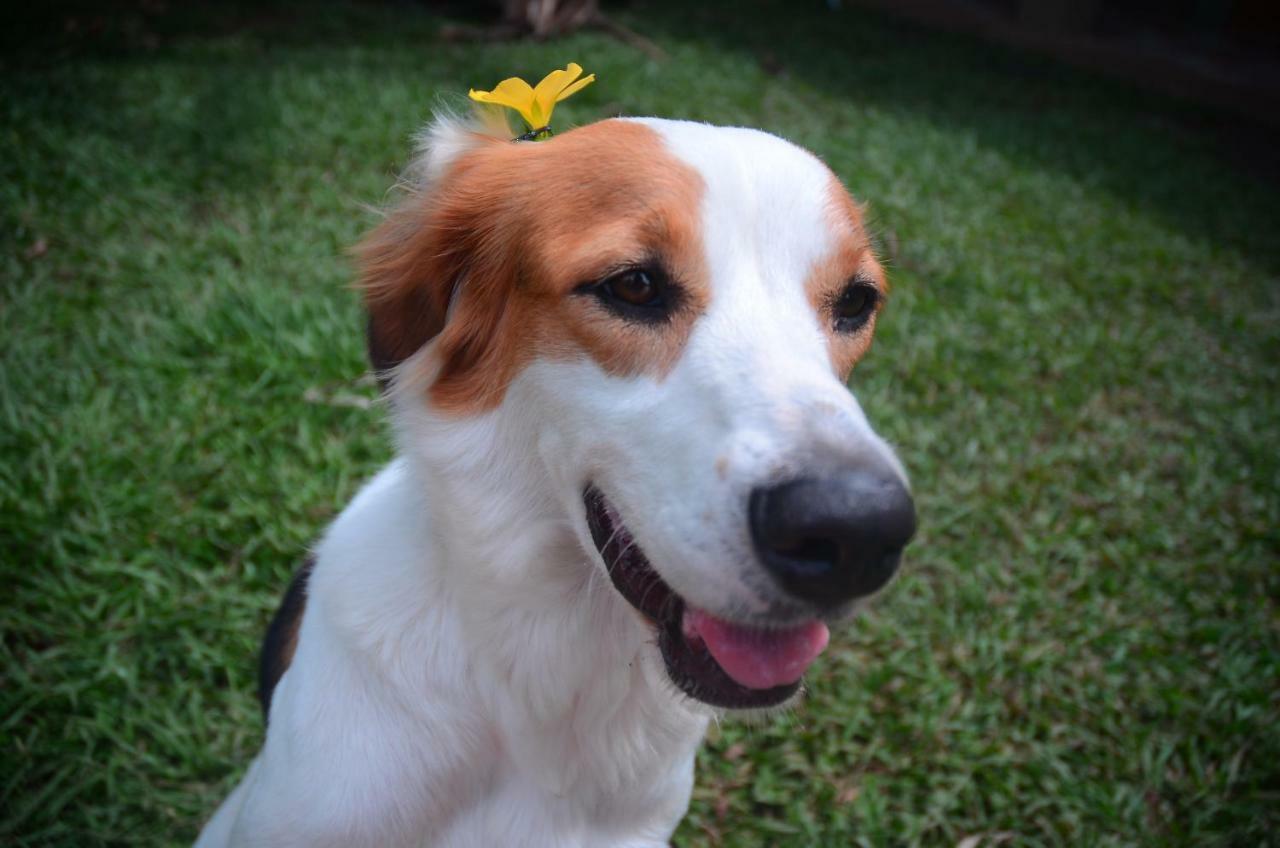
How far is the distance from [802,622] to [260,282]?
3809mm

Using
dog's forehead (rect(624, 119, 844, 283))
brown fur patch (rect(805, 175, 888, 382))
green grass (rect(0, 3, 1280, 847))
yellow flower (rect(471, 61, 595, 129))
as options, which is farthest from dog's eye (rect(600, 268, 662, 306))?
green grass (rect(0, 3, 1280, 847))

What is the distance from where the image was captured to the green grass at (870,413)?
9.21 feet

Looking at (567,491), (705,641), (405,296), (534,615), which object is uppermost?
(405,296)

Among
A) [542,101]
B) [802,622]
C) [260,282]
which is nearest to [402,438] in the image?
[542,101]

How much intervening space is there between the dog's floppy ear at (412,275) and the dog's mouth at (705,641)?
598 millimetres

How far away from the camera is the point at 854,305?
192 cm

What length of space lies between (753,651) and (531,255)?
884mm

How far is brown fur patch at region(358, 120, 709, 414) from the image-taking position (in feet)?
5.42

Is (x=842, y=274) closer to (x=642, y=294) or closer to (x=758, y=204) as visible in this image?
(x=758, y=204)

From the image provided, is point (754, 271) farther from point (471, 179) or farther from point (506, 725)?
point (506, 725)

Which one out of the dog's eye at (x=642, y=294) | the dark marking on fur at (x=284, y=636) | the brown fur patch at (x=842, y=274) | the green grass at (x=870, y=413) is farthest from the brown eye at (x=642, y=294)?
the dark marking on fur at (x=284, y=636)

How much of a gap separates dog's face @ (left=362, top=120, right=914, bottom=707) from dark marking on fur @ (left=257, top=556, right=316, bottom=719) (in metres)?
0.75

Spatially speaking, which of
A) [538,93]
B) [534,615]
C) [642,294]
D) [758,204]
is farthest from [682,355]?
[538,93]

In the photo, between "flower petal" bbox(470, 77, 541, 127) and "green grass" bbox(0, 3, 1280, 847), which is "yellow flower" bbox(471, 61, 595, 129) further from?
"green grass" bbox(0, 3, 1280, 847)
